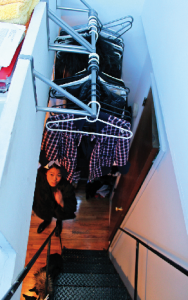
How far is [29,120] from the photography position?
771 millimetres

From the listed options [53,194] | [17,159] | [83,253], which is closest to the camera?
[17,159]

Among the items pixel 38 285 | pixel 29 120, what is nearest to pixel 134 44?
pixel 29 120

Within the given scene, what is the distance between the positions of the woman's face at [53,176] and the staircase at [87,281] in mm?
913

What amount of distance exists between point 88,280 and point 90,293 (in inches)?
8.3

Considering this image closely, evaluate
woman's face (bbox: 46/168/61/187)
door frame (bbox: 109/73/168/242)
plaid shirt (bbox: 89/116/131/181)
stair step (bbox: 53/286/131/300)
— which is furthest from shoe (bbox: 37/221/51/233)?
plaid shirt (bbox: 89/116/131/181)

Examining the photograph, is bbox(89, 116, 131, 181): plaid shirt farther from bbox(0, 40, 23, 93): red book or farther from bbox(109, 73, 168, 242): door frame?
bbox(0, 40, 23, 93): red book

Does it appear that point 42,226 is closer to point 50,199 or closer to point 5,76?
point 50,199

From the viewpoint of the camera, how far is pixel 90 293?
63.9 inches

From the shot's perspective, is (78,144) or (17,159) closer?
(17,159)

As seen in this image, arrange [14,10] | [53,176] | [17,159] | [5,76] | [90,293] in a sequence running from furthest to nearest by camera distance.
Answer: [53,176] → [90,293] → [14,10] → [5,76] → [17,159]

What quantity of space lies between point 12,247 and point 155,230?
1.09 m

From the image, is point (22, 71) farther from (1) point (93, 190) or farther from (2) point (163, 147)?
(1) point (93, 190)

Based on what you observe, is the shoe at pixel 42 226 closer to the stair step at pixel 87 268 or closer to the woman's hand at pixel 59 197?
the woman's hand at pixel 59 197

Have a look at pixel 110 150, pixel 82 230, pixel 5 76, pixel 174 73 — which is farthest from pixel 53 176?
pixel 174 73
